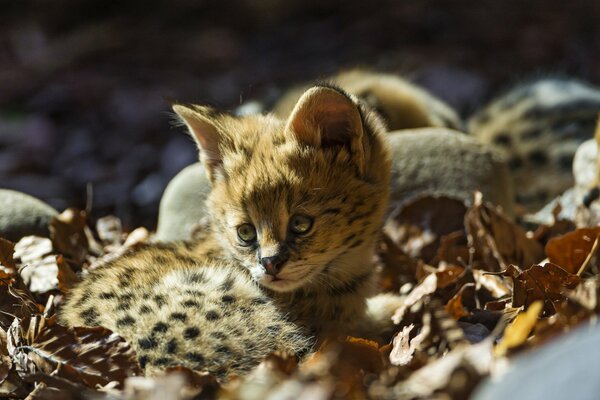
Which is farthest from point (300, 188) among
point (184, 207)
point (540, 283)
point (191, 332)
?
→ point (184, 207)

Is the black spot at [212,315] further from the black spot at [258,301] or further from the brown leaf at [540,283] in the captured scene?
the brown leaf at [540,283]

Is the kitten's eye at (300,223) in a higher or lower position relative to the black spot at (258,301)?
higher

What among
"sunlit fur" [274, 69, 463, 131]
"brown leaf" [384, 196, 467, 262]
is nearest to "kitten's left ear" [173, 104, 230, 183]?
"brown leaf" [384, 196, 467, 262]

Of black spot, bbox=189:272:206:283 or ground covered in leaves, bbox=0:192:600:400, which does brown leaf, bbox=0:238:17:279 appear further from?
black spot, bbox=189:272:206:283

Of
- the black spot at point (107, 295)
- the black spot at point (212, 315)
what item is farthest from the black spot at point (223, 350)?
the black spot at point (107, 295)

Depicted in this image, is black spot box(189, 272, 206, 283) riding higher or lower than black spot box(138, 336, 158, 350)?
higher

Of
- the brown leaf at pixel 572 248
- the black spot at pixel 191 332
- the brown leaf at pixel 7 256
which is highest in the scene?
the black spot at pixel 191 332
